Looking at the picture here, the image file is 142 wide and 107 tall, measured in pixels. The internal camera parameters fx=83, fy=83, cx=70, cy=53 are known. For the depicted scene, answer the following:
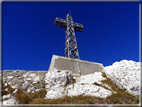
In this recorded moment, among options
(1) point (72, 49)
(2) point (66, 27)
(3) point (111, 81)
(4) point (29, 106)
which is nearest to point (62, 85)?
(4) point (29, 106)

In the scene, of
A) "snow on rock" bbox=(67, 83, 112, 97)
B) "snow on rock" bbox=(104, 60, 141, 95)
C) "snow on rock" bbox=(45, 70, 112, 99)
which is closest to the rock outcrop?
"snow on rock" bbox=(45, 70, 112, 99)

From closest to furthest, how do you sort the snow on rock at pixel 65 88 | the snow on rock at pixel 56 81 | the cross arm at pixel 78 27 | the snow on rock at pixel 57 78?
the snow on rock at pixel 65 88, the snow on rock at pixel 56 81, the snow on rock at pixel 57 78, the cross arm at pixel 78 27

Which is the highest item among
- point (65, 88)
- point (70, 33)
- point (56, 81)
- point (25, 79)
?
point (70, 33)

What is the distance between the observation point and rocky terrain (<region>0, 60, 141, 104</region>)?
7.47 m

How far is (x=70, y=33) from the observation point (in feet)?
85.9

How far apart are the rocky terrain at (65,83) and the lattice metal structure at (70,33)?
11.3 metres

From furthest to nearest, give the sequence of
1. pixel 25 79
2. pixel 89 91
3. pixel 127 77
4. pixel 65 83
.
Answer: pixel 25 79, pixel 65 83, pixel 127 77, pixel 89 91

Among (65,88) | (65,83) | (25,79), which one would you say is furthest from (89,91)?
(25,79)

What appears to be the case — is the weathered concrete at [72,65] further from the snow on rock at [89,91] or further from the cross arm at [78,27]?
the cross arm at [78,27]

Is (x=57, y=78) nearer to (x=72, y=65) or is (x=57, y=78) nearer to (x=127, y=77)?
(x=72, y=65)

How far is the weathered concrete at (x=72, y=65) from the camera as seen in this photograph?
1219 centimetres

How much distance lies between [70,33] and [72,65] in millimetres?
15211

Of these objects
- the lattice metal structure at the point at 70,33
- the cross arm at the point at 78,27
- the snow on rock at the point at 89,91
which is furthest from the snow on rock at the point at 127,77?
the cross arm at the point at 78,27

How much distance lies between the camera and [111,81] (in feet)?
30.7
